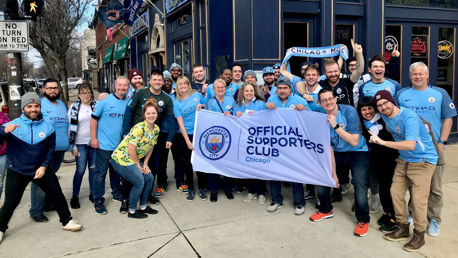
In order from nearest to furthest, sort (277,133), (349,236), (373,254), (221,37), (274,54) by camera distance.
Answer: (373,254) < (349,236) < (277,133) < (274,54) < (221,37)

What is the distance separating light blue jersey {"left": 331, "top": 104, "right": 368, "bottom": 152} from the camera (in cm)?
414

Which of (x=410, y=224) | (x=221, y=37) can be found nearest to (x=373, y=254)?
(x=410, y=224)

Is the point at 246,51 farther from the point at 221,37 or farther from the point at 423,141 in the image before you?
the point at 423,141

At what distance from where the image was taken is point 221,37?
29.6 ft

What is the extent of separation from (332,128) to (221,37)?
530cm

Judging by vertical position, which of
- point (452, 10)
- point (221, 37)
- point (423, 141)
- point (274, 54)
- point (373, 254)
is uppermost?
point (452, 10)

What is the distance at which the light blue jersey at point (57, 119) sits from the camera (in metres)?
4.69

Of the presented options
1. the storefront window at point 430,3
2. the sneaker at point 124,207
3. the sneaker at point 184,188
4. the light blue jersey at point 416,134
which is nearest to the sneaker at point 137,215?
the sneaker at point 124,207

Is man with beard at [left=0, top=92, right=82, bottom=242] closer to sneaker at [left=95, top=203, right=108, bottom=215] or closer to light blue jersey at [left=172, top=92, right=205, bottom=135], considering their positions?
sneaker at [left=95, top=203, right=108, bottom=215]

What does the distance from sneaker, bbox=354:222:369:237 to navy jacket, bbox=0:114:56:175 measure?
3559 mm

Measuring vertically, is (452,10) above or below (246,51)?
above

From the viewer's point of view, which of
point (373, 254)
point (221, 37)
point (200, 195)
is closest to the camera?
point (373, 254)

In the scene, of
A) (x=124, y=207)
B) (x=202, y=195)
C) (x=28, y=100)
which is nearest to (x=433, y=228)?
(x=202, y=195)

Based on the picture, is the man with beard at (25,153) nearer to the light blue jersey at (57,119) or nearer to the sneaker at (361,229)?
the light blue jersey at (57,119)
